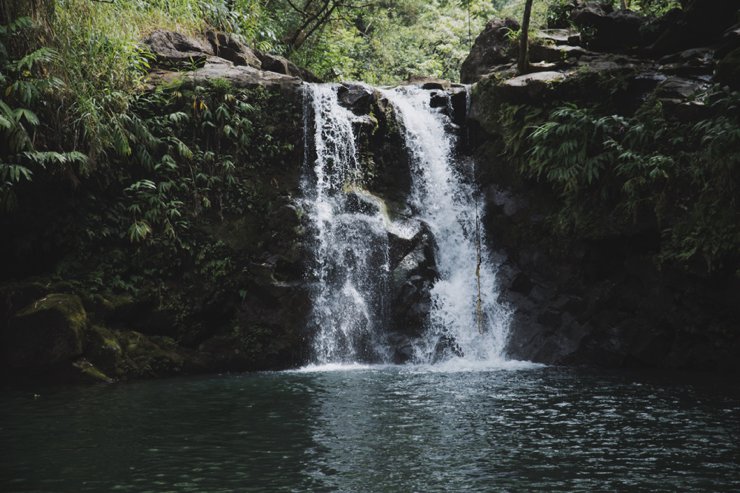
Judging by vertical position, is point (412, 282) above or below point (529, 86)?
below

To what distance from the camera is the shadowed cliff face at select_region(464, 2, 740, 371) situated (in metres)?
10.6

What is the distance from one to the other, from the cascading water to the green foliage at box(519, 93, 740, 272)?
6.00 ft

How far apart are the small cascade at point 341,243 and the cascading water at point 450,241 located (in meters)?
1.17

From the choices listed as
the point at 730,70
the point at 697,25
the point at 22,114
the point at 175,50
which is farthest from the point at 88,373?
the point at 697,25

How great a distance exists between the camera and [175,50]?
14578mm

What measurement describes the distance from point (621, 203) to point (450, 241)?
3685 millimetres

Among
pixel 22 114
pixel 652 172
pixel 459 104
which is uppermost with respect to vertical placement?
pixel 459 104

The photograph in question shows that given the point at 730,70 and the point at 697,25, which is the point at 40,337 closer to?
the point at 730,70

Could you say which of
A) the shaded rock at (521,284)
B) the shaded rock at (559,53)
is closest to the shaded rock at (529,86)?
the shaded rock at (559,53)

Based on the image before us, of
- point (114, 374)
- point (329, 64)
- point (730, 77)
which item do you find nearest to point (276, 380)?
point (114, 374)

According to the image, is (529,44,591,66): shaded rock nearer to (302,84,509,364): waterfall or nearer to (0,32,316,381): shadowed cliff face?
(302,84,509,364): waterfall

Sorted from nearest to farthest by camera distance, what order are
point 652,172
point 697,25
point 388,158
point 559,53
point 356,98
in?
point 652,172, point 697,25, point 559,53, point 388,158, point 356,98

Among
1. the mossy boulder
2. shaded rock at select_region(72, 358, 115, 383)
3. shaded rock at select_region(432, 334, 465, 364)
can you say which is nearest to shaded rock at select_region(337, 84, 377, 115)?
shaded rock at select_region(432, 334, 465, 364)

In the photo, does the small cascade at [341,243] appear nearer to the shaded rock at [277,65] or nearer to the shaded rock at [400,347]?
the shaded rock at [400,347]
